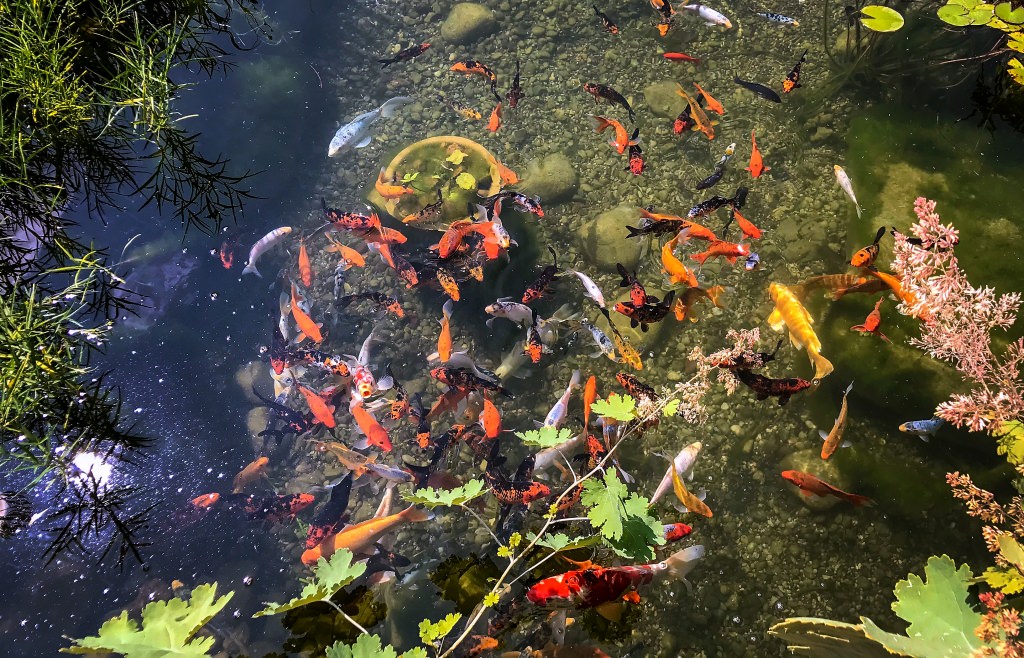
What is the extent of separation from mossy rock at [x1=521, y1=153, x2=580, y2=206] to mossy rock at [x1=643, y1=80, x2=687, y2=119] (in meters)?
1.30

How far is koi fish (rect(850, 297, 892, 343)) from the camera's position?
362 centimetres

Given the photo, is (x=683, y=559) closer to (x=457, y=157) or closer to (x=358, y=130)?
(x=457, y=157)

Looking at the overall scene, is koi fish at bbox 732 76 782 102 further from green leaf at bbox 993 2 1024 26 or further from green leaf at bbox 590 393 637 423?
green leaf at bbox 590 393 637 423

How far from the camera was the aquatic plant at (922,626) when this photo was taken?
2162 millimetres

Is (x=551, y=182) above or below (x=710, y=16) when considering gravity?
below

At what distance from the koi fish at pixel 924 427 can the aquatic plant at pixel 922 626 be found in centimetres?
139

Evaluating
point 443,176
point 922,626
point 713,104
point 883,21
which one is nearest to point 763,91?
point 713,104

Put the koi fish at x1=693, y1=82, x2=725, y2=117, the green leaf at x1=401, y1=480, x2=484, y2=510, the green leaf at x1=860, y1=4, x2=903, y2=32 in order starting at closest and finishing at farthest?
1. the green leaf at x1=401, y1=480, x2=484, y2=510
2. the green leaf at x1=860, y1=4, x2=903, y2=32
3. the koi fish at x1=693, y1=82, x2=725, y2=117

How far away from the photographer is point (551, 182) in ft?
18.8

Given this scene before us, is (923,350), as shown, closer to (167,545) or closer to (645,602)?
(645,602)

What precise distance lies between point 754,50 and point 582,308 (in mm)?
3867

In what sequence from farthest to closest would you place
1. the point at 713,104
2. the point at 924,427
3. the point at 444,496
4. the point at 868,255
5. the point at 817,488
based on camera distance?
the point at 713,104 → the point at 868,255 → the point at 817,488 → the point at 924,427 → the point at 444,496

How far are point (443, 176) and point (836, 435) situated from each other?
4.22 metres

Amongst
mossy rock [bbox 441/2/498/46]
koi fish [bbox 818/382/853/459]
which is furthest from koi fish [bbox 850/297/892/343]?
mossy rock [bbox 441/2/498/46]
